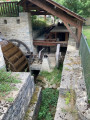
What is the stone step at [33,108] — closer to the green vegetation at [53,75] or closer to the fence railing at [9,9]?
the green vegetation at [53,75]

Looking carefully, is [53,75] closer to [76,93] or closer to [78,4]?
[76,93]

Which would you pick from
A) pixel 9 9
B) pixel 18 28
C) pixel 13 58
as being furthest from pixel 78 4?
pixel 13 58

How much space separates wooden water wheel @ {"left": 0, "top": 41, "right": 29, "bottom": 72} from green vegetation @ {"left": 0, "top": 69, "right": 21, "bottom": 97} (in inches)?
120

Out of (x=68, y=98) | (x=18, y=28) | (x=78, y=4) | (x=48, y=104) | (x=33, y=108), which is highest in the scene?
(x=78, y=4)

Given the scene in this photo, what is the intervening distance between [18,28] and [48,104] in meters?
6.15

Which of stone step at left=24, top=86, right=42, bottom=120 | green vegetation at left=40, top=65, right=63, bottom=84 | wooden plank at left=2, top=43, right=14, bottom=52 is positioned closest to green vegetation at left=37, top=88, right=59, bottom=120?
stone step at left=24, top=86, right=42, bottom=120

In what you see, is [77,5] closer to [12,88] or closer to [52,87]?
[52,87]

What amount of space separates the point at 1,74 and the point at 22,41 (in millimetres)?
5802

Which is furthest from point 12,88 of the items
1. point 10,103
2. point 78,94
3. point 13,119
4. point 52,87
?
point 52,87

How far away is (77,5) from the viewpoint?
10.2 metres

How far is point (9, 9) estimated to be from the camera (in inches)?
333

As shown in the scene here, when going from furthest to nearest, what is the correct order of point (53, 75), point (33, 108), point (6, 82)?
point (53, 75)
point (33, 108)
point (6, 82)

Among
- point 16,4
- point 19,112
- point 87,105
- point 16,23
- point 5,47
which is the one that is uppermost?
point 16,4

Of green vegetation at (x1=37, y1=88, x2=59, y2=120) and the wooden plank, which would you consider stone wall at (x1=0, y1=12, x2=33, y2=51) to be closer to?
the wooden plank
